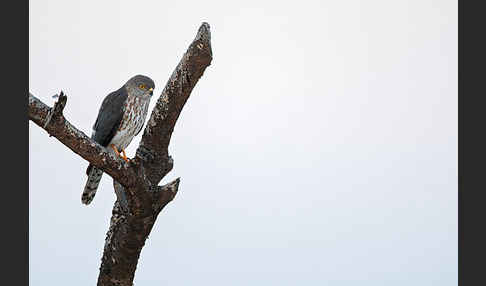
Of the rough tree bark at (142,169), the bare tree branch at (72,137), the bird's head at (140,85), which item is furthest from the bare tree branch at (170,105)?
the bird's head at (140,85)

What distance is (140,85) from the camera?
148 inches

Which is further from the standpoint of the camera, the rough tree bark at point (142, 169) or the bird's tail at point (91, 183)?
the bird's tail at point (91, 183)

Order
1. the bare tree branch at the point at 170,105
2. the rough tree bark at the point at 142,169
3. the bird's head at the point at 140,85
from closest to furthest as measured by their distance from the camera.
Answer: the rough tree bark at the point at 142,169 < the bare tree branch at the point at 170,105 < the bird's head at the point at 140,85

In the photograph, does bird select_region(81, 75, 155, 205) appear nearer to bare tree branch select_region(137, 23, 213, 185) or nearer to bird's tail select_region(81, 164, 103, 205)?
bird's tail select_region(81, 164, 103, 205)

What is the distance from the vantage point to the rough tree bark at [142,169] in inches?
116

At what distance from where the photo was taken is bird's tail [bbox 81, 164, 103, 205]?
11.9ft

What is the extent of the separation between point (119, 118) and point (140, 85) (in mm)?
320

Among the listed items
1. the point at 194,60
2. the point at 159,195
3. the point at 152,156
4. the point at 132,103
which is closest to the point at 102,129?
the point at 132,103

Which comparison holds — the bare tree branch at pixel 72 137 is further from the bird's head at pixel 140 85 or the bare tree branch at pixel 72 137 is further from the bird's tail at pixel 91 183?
the bird's head at pixel 140 85

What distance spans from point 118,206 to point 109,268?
453 mm

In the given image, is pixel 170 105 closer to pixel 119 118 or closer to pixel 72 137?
pixel 119 118

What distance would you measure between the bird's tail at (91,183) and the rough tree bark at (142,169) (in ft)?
0.81

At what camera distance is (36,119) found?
2627mm

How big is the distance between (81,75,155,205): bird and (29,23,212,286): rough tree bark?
32 cm
